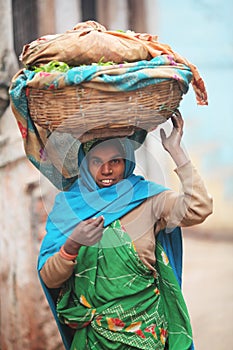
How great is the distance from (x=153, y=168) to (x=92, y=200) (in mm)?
303

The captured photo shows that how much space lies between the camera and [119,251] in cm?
321

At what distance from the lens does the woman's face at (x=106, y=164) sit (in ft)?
10.6

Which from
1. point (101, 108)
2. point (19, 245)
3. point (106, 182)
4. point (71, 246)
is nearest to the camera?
point (101, 108)

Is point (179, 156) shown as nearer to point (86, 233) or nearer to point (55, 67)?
point (86, 233)

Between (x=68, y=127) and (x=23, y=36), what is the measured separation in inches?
84.2

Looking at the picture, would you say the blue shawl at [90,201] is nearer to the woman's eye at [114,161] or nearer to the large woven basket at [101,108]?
the woman's eye at [114,161]

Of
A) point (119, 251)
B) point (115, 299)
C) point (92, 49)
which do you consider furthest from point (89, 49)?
point (115, 299)

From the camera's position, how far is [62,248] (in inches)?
125

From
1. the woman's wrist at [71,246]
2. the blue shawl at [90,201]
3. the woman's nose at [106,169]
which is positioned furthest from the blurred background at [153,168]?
the woman's wrist at [71,246]

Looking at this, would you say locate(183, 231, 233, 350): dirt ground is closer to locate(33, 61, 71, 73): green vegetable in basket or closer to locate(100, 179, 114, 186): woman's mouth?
locate(100, 179, 114, 186): woman's mouth

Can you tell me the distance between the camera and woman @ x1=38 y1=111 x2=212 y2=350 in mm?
3201

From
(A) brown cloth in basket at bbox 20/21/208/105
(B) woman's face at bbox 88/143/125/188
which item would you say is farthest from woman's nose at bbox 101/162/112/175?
(A) brown cloth in basket at bbox 20/21/208/105

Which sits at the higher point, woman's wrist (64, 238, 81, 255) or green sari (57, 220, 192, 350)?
woman's wrist (64, 238, 81, 255)

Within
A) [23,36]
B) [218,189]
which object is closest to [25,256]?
[23,36]
